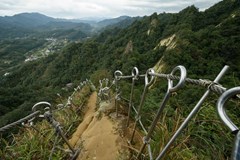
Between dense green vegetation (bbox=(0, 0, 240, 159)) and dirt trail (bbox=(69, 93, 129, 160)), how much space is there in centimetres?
66

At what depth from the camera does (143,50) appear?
50969mm

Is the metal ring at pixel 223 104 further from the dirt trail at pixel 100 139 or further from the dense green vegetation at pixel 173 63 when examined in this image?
the dirt trail at pixel 100 139

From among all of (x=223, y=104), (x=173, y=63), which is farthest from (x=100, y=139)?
(x=173, y=63)

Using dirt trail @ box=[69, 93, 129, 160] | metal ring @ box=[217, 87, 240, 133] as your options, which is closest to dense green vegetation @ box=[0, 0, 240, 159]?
dirt trail @ box=[69, 93, 129, 160]

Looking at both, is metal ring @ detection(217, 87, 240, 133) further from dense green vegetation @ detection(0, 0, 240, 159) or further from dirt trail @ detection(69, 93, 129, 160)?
dirt trail @ detection(69, 93, 129, 160)

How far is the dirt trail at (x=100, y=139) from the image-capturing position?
3.34 metres

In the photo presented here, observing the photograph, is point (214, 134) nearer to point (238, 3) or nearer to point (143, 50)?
point (238, 3)

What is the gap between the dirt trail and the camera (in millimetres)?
3338

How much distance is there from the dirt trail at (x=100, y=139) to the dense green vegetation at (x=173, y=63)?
26.1 inches

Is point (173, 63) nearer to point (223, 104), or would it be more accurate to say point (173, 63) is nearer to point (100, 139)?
point (100, 139)

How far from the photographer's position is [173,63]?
3022 cm

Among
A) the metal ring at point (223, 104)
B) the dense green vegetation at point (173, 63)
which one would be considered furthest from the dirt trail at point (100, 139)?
the metal ring at point (223, 104)

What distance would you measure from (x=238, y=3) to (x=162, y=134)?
149 ft

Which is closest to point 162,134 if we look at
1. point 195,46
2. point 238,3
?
point 195,46
